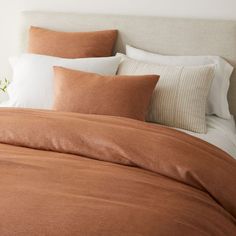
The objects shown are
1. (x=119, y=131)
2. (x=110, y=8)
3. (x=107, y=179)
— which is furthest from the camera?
(x=110, y=8)

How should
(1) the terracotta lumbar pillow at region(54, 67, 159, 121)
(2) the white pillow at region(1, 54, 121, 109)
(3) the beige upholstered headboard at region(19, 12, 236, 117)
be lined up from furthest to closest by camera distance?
1. (3) the beige upholstered headboard at region(19, 12, 236, 117)
2. (2) the white pillow at region(1, 54, 121, 109)
3. (1) the terracotta lumbar pillow at region(54, 67, 159, 121)

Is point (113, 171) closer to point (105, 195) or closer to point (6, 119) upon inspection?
point (105, 195)

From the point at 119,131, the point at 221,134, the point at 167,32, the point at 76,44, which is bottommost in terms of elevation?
the point at 221,134

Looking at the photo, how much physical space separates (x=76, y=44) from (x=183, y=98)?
809 mm

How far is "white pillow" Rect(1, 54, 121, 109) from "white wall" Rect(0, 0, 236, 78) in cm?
47

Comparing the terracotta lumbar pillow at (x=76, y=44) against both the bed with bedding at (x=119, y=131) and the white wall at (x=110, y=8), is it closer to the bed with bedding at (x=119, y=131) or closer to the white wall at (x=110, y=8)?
the bed with bedding at (x=119, y=131)

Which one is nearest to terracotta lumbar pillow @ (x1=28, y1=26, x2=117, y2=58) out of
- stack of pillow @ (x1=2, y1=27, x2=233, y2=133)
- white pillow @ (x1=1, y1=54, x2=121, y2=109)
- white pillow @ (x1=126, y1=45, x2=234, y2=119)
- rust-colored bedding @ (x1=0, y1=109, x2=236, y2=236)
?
stack of pillow @ (x1=2, y1=27, x2=233, y2=133)

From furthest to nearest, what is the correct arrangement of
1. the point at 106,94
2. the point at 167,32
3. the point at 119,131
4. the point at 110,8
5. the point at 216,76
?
the point at 110,8 → the point at 167,32 → the point at 216,76 → the point at 106,94 → the point at 119,131

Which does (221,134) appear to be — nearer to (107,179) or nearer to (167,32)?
(167,32)

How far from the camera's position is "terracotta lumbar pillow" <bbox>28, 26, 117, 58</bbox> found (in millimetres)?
2920

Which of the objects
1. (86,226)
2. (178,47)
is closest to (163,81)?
(178,47)

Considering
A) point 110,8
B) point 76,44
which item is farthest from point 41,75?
point 110,8

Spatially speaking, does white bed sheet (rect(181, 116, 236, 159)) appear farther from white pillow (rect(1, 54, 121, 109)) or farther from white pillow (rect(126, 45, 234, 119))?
white pillow (rect(1, 54, 121, 109))

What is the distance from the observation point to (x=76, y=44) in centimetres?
294
